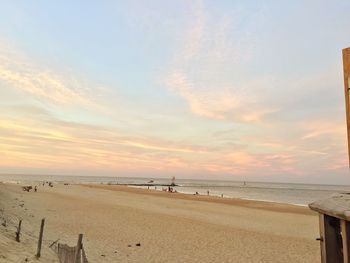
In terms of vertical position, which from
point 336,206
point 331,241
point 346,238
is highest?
point 336,206

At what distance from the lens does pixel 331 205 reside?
3.47 meters

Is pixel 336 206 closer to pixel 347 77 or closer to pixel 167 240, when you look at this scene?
pixel 347 77

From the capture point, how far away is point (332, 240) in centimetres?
376

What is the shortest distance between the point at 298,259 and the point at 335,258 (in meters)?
11.5

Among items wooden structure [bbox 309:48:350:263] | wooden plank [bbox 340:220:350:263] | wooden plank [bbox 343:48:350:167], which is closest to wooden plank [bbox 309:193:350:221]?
wooden structure [bbox 309:48:350:263]

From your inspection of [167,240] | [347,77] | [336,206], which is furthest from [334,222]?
[167,240]

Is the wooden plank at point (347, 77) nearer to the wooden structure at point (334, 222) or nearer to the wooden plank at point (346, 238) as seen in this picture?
the wooden structure at point (334, 222)

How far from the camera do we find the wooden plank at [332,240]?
3705 millimetres

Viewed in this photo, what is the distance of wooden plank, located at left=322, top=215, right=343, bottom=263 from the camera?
12.2 ft

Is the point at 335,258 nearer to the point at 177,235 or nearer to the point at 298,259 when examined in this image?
the point at 298,259

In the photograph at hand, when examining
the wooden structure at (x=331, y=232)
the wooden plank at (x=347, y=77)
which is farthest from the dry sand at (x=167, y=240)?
the wooden plank at (x=347, y=77)

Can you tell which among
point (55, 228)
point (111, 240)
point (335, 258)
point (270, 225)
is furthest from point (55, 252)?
point (270, 225)

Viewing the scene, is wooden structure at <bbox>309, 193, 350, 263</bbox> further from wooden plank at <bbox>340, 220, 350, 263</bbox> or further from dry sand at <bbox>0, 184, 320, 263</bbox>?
dry sand at <bbox>0, 184, 320, 263</bbox>

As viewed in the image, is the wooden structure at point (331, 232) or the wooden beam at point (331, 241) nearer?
the wooden structure at point (331, 232)
